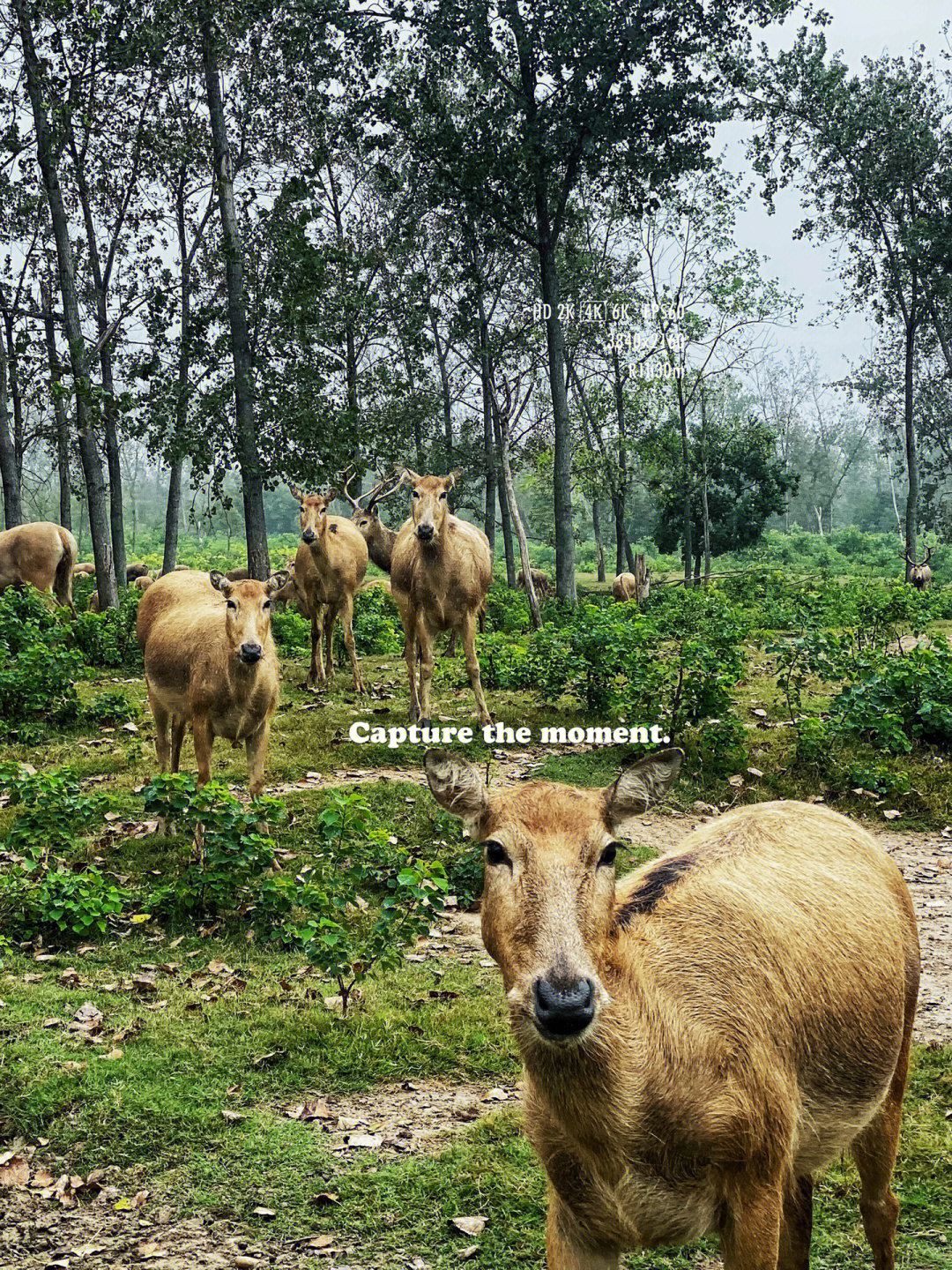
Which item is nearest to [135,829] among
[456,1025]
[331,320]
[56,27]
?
[456,1025]

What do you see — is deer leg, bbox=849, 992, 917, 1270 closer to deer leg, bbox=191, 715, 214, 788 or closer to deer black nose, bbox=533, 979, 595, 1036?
deer black nose, bbox=533, 979, 595, 1036

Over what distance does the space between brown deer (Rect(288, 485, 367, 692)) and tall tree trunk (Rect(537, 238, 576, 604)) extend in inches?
290

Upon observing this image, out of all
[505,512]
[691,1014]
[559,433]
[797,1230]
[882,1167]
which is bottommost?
[797,1230]

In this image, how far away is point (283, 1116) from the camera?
5.44 meters

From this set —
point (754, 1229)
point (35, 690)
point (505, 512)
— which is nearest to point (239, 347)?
point (35, 690)

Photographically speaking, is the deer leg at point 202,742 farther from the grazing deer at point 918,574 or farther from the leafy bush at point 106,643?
the grazing deer at point 918,574

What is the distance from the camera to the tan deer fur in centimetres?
924

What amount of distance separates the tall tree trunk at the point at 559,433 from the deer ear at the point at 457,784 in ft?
62.1

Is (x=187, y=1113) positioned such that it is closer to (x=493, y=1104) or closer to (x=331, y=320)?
(x=493, y=1104)

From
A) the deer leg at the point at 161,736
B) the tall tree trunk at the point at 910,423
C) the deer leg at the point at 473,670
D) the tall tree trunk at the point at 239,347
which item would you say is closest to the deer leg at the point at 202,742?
the deer leg at the point at 161,736

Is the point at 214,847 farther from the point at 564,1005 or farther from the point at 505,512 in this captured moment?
the point at 505,512

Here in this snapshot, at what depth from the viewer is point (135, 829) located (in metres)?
9.08

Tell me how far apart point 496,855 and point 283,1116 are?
116 inches

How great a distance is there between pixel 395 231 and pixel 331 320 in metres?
6.58
